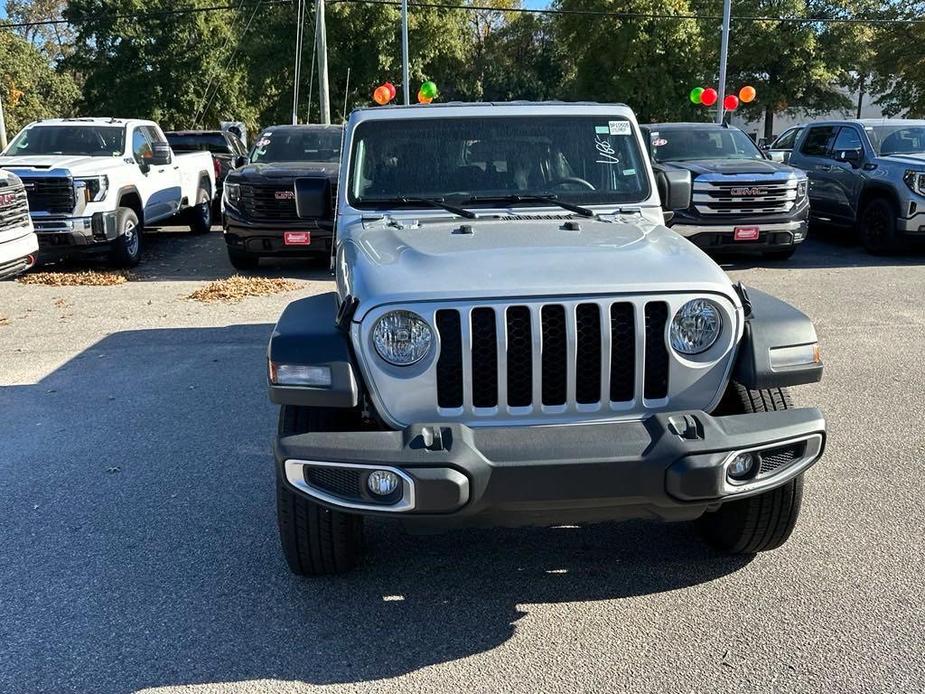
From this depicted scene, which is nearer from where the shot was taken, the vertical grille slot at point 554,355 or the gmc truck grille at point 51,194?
the vertical grille slot at point 554,355

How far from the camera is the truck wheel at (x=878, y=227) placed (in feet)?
38.4

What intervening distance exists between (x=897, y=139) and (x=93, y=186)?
1104 centimetres

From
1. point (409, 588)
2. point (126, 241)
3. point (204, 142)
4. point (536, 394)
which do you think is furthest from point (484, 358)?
point (204, 142)

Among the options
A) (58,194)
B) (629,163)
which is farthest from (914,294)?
Answer: (58,194)

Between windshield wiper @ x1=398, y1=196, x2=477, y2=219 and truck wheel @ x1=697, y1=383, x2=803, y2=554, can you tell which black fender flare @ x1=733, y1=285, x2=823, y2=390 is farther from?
windshield wiper @ x1=398, y1=196, x2=477, y2=219

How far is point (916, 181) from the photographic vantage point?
1132cm

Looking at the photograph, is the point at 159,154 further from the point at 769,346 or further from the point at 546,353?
the point at 769,346

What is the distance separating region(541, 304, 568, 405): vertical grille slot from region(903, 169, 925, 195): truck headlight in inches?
400

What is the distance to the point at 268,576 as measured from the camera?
363 centimetres

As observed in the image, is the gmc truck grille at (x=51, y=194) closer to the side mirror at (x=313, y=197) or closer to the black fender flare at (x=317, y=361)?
the side mirror at (x=313, y=197)

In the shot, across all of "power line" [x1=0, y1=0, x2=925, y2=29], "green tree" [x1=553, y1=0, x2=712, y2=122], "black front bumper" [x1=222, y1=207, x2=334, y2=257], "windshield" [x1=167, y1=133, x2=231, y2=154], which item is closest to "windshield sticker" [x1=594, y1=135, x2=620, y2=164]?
"black front bumper" [x1=222, y1=207, x2=334, y2=257]

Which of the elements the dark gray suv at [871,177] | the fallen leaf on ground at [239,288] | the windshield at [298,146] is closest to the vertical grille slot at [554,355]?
the fallen leaf on ground at [239,288]

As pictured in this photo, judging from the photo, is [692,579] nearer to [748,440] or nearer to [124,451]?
[748,440]

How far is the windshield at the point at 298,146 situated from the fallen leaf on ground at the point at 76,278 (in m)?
2.51
